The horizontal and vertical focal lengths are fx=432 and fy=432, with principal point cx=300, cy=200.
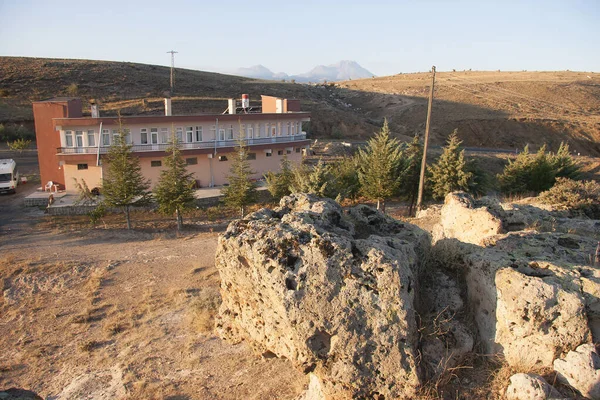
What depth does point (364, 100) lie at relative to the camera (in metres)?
85.1

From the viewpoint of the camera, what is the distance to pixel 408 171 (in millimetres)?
26609

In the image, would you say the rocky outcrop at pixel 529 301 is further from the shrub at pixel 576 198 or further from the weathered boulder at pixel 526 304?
the shrub at pixel 576 198

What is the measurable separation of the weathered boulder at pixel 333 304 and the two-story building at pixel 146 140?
2116cm

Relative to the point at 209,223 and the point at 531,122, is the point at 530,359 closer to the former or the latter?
the point at 209,223

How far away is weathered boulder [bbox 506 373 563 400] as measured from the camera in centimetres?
541

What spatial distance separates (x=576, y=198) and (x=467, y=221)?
26.1ft

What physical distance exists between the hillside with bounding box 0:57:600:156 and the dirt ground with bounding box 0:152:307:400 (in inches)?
1513

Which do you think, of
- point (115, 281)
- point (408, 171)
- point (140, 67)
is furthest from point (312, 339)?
point (140, 67)

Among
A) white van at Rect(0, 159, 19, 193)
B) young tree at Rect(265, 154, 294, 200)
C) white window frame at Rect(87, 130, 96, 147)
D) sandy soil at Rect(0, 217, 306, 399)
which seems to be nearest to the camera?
sandy soil at Rect(0, 217, 306, 399)

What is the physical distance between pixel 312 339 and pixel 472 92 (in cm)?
8675

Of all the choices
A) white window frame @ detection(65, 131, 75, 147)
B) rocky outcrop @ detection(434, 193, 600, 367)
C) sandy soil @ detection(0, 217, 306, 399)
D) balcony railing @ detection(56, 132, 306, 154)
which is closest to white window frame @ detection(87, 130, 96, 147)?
balcony railing @ detection(56, 132, 306, 154)

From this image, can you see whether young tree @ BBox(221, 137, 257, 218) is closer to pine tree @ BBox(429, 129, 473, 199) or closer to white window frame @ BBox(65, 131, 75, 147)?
pine tree @ BBox(429, 129, 473, 199)

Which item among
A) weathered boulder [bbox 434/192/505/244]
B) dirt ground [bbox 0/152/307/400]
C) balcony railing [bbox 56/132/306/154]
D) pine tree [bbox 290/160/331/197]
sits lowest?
dirt ground [bbox 0/152/307/400]

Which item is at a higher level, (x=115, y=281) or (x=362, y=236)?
(x=362, y=236)
